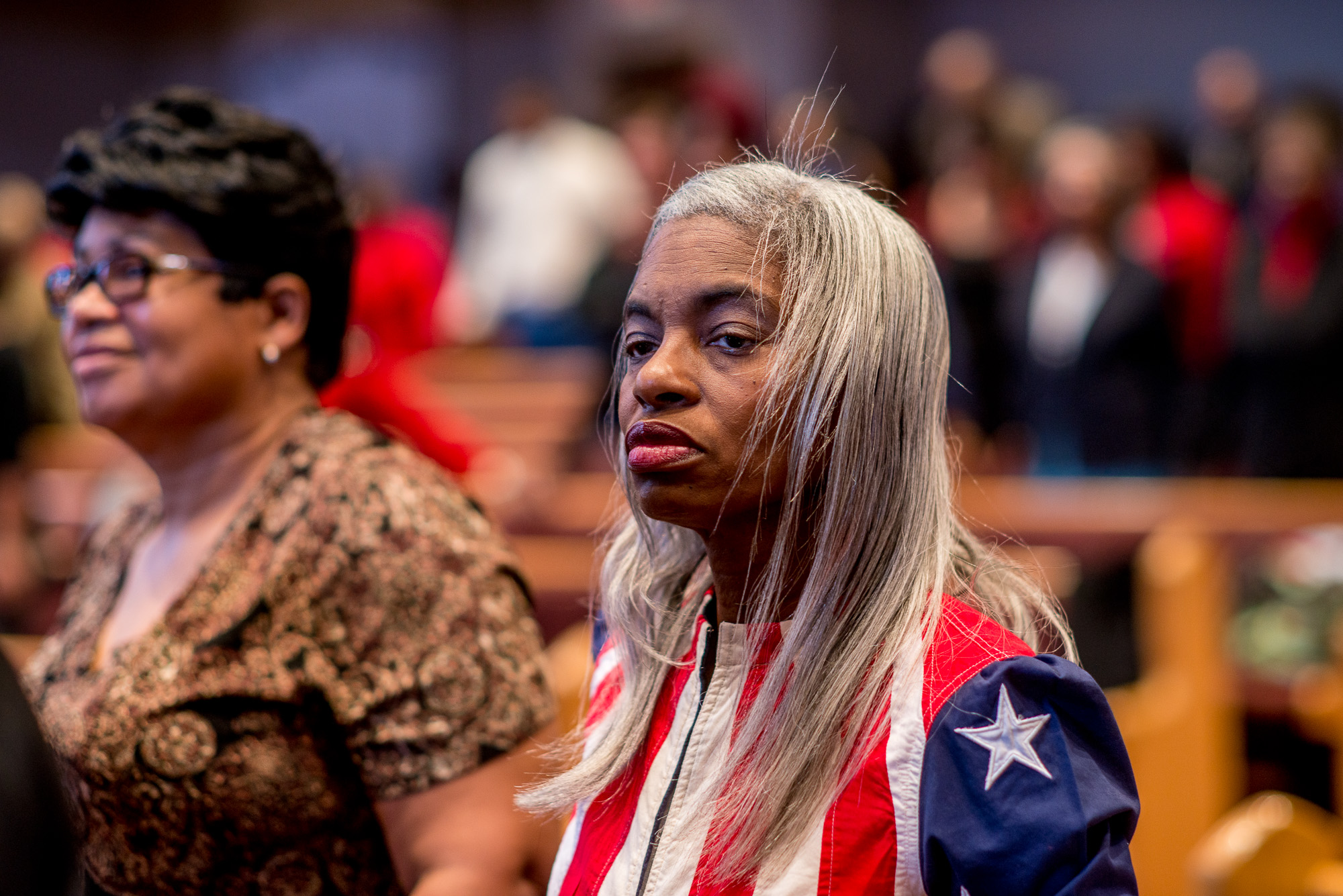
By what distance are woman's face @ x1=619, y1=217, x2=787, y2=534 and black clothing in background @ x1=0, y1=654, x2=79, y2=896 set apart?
48 centimetres

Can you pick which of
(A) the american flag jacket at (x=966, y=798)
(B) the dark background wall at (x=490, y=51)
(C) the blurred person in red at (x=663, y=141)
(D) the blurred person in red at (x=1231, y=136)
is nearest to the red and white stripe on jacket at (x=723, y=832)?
(A) the american flag jacket at (x=966, y=798)

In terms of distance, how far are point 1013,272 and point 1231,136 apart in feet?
5.19

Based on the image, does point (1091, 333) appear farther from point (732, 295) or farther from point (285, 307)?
point (732, 295)

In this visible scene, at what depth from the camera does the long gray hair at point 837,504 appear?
3.36 feet

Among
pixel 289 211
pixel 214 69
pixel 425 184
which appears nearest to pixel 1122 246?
pixel 289 211

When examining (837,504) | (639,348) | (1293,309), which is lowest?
(1293,309)

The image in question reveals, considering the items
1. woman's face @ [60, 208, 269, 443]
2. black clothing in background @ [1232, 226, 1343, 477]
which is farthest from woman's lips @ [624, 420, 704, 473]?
black clothing in background @ [1232, 226, 1343, 477]

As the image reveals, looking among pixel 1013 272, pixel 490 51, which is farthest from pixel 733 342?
pixel 490 51

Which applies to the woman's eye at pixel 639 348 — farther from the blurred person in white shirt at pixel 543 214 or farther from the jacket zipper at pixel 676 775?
the blurred person in white shirt at pixel 543 214

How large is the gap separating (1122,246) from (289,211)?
468 cm

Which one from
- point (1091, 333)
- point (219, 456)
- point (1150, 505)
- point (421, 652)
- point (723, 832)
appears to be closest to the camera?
point (723, 832)

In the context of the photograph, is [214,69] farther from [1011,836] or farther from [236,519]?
[1011,836]

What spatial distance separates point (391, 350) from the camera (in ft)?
11.1

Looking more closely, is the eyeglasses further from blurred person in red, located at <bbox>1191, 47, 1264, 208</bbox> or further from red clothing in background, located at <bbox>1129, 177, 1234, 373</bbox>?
blurred person in red, located at <bbox>1191, 47, 1264, 208</bbox>
